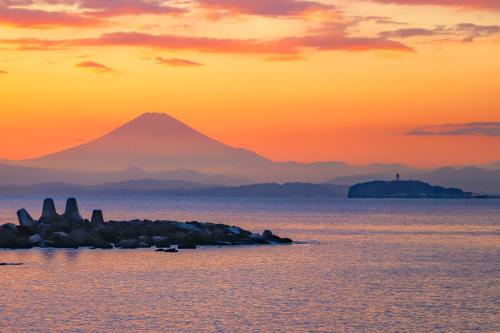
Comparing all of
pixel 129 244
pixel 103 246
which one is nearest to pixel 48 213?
pixel 103 246

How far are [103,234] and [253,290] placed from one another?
34.7 metres

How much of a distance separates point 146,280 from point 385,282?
13.1m

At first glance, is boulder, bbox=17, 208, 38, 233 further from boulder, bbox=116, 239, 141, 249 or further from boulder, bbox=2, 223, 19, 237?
boulder, bbox=116, 239, 141, 249

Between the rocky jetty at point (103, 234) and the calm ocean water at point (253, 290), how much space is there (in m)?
3.32

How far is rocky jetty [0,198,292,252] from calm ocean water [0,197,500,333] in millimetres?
3321

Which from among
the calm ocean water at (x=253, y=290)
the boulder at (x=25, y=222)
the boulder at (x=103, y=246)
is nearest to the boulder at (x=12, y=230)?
the boulder at (x=25, y=222)

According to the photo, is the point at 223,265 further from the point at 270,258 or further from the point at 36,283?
the point at 36,283

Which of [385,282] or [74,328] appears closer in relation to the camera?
[74,328]

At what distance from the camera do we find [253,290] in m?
46.1

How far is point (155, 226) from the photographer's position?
81.3 m

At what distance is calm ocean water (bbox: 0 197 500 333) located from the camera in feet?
118

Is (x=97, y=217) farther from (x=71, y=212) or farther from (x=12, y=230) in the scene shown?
(x=12, y=230)

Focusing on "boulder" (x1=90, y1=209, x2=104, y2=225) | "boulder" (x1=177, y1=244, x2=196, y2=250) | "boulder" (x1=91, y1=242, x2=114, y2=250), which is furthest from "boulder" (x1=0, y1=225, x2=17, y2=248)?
"boulder" (x1=177, y1=244, x2=196, y2=250)

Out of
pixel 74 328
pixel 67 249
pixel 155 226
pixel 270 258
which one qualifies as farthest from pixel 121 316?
pixel 155 226
